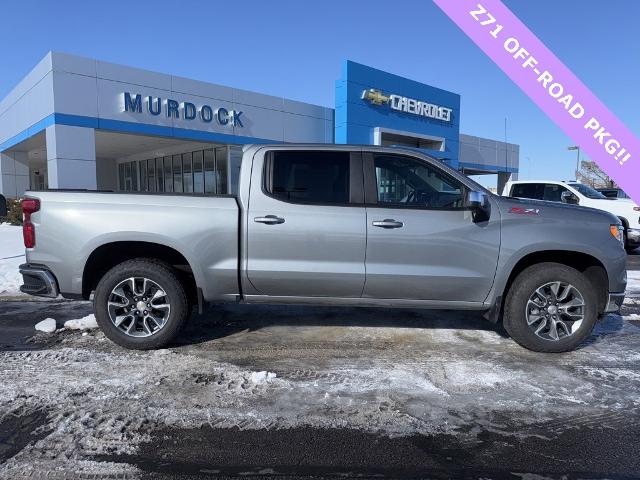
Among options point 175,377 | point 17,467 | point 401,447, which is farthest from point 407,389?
point 17,467

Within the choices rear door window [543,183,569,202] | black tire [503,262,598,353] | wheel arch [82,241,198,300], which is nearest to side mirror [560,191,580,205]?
rear door window [543,183,569,202]

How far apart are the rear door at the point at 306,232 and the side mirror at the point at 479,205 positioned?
38.6 inches

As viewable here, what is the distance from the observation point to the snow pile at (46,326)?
5285mm

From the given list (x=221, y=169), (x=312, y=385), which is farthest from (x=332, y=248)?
(x=221, y=169)

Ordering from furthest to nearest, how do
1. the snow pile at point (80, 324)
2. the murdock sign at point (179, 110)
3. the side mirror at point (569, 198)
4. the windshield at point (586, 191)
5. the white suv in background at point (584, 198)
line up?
the murdock sign at point (179, 110) → the windshield at point (586, 191) → the white suv in background at point (584, 198) → the side mirror at point (569, 198) → the snow pile at point (80, 324)

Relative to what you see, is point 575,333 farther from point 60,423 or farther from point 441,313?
point 60,423

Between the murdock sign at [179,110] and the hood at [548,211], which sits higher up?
the murdock sign at [179,110]

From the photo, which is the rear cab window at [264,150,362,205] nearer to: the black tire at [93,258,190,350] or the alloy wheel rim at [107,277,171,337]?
the black tire at [93,258,190,350]

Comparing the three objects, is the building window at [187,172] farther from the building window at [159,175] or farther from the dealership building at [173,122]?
the building window at [159,175]

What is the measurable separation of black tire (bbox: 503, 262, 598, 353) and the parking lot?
139 millimetres

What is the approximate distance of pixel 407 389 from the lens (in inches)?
Result: 150

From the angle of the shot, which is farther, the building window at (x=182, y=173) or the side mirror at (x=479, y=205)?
the building window at (x=182, y=173)

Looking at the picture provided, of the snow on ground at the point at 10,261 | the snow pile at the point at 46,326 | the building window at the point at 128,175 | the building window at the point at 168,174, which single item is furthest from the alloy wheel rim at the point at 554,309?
the building window at the point at 128,175

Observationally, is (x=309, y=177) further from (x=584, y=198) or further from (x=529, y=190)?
(x=584, y=198)
